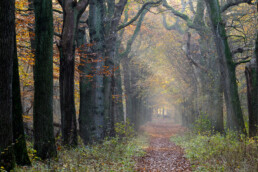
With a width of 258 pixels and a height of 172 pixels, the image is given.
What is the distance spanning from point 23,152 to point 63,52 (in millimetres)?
4063

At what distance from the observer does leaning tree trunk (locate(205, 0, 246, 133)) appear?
1151cm

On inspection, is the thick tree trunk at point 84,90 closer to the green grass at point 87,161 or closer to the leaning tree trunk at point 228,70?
the green grass at point 87,161

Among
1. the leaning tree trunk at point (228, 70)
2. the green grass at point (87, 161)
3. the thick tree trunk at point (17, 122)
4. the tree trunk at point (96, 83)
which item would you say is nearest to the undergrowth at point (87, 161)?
the green grass at point (87, 161)

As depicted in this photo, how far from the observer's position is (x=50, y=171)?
5969 mm

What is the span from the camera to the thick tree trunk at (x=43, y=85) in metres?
7.55

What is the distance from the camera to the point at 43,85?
24.8 feet

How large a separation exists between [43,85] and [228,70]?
832cm

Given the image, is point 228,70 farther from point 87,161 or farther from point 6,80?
point 6,80

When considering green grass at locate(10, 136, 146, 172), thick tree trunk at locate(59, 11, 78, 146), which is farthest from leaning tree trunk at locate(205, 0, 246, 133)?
thick tree trunk at locate(59, 11, 78, 146)

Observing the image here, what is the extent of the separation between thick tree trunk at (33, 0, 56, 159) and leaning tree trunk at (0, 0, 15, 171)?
86.1 inches

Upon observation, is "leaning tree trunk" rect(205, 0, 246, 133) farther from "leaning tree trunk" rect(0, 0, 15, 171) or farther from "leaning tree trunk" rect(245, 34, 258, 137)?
"leaning tree trunk" rect(0, 0, 15, 171)

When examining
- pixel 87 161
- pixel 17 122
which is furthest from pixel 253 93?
pixel 17 122

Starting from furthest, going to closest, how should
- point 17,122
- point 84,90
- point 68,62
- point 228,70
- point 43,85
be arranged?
point 84,90, point 228,70, point 68,62, point 43,85, point 17,122

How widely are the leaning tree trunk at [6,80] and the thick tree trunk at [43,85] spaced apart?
2.19 meters
